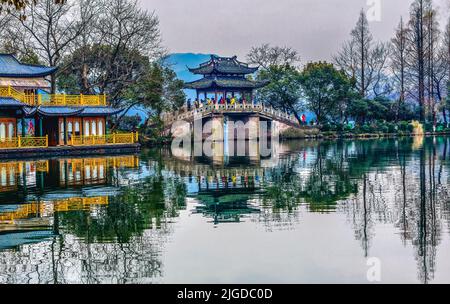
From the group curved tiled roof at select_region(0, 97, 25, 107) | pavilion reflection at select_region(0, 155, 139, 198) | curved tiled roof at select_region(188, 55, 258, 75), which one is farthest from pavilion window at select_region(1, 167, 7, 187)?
curved tiled roof at select_region(188, 55, 258, 75)

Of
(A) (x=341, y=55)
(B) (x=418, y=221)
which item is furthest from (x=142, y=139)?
(B) (x=418, y=221)

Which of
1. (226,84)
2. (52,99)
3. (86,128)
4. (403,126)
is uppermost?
(226,84)

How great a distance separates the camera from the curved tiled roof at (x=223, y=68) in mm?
60125

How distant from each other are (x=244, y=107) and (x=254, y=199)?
40186mm

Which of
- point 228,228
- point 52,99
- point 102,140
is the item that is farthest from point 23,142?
point 228,228

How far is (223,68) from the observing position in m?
60.3

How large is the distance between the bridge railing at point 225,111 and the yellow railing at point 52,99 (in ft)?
31.6

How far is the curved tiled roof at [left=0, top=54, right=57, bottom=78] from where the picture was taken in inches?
1528

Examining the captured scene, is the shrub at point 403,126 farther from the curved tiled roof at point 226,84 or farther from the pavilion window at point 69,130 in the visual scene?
the pavilion window at point 69,130

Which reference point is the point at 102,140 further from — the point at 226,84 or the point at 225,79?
the point at 225,79

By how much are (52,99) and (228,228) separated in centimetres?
2947

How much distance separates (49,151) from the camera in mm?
37156

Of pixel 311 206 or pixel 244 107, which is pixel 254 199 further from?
pixel 244 107

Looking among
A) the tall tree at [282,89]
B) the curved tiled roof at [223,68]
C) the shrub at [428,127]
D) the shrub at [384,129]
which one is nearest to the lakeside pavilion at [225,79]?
the curved tiled roof at [223,68]
